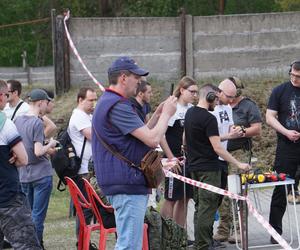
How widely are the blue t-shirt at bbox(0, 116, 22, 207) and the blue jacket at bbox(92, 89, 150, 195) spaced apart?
3.22 feet

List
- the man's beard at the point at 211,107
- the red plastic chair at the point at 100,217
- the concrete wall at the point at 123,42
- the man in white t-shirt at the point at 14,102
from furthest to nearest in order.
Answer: the concrete wall at the point at 123,42 < the man in white t-shirt at the point at 14,102 < the man's beard at the point at 211,107 < the red plastic chair at the point at 100,217

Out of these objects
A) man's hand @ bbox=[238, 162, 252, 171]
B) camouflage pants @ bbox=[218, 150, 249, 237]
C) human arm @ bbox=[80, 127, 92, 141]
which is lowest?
camouflage pants @ bbox=[218, 150, 249, 237]

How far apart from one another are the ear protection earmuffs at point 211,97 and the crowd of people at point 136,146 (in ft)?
0.06

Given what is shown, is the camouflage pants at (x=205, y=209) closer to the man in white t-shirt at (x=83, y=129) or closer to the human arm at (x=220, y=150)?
the human arm at (x=220, y=150)

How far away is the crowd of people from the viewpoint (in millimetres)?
6547

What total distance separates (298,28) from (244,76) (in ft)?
4.85

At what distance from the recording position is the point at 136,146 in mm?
6570

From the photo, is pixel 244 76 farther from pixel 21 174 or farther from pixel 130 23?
pixel 21 174

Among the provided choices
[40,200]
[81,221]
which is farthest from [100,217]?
[40,200]

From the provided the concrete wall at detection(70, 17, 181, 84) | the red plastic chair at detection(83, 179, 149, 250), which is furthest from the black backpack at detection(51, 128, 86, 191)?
the concrete wall at detection(70, 17, 181, 84)

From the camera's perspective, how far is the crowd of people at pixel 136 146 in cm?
655

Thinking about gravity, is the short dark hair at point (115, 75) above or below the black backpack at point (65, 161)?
above

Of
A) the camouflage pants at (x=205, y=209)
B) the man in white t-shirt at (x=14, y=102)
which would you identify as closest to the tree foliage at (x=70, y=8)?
the man in white t-shirt at (x=14, y=102)

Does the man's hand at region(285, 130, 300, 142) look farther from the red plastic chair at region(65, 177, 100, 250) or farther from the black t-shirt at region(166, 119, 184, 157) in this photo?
the red plastic chair at region(65, 177, 100, 250)
